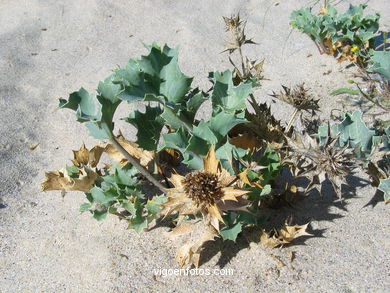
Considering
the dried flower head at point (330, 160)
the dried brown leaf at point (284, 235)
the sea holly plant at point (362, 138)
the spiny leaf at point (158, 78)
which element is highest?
the spiny leaf at point (158, 78)

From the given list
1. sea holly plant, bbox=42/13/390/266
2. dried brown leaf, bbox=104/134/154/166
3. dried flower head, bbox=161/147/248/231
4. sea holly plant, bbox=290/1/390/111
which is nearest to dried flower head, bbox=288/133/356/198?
sea holly plant, bbox=42/13/390/266

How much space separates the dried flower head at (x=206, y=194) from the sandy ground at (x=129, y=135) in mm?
440

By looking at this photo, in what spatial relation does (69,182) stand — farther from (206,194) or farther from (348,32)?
(348,32)

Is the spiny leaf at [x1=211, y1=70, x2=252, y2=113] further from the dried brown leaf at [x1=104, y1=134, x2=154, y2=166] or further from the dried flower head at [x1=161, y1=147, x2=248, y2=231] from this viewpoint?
the dried brown leaf at [x1=104, y1=134, x2=154, y2=166]

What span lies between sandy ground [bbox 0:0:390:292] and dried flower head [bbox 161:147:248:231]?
0.44 meters

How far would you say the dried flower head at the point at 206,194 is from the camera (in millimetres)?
1478

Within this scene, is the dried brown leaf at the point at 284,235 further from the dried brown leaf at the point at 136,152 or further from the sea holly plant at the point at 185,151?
the dried brown leaf at the point at 136,152

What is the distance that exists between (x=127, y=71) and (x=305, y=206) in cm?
97

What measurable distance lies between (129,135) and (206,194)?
1.29 metres

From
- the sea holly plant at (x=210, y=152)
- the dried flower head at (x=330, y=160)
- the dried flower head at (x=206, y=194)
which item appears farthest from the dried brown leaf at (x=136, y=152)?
the dried flower head at (x=330, y=160)

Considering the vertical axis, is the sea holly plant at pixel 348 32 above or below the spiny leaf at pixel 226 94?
below

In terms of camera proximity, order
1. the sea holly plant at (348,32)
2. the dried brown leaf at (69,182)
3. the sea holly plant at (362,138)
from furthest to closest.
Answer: the sea holly plant at (348,32), the dried brown leaf at (69,182), the sea holly plant at (362,138)

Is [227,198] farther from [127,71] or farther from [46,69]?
[46,69]

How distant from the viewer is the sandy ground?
1.83m
